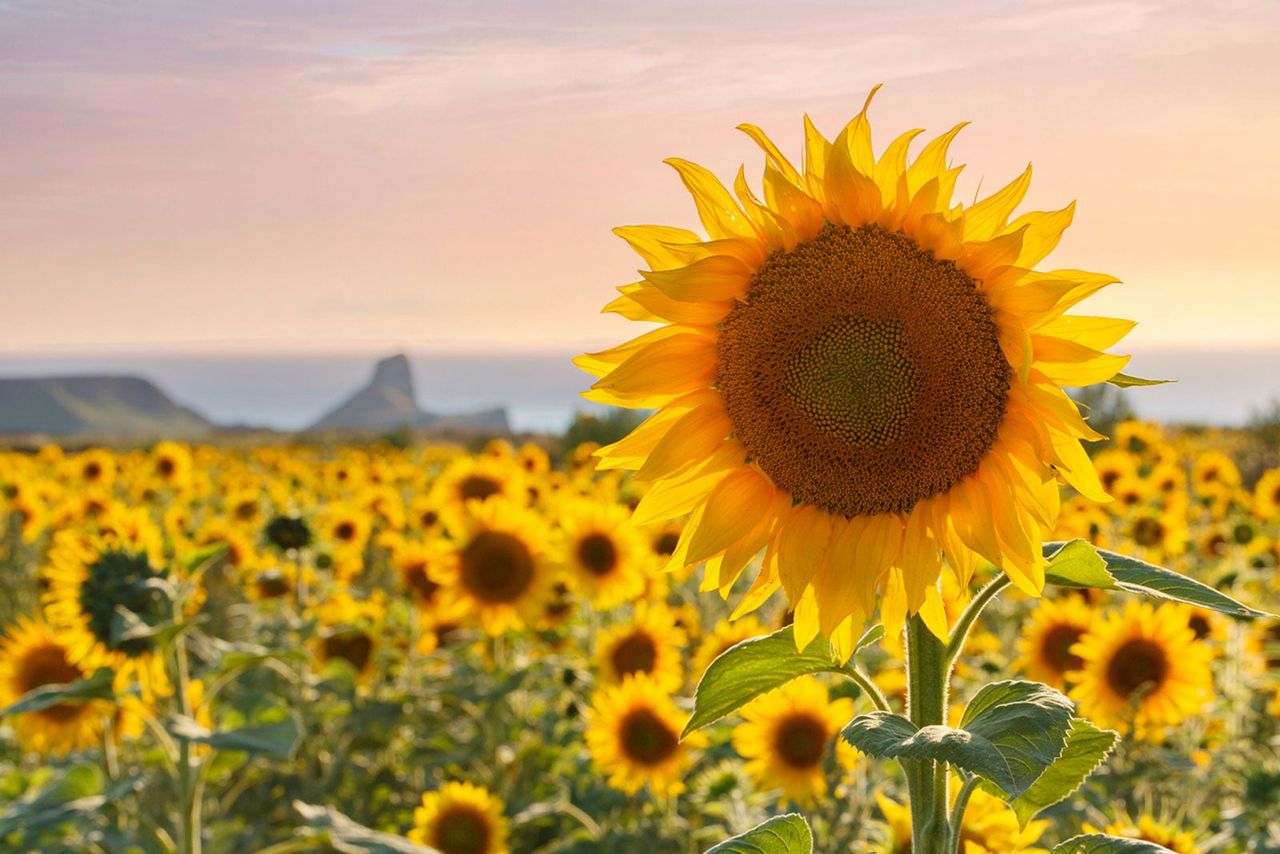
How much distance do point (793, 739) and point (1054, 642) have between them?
1343mm

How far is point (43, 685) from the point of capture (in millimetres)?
4801

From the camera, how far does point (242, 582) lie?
901 cm

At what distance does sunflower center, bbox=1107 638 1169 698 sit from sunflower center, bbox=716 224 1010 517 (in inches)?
118

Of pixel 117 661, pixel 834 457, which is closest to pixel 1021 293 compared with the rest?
pixel 834 457

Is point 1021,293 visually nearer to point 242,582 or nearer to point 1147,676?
point 1147,676

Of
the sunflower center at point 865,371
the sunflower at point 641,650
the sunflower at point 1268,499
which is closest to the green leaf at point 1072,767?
the sunflower center at point 865,371

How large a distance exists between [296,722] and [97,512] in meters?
6.58

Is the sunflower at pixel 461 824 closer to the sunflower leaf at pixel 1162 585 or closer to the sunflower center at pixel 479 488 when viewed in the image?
the sunflower center at pixel 479 488

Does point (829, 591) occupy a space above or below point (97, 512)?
above

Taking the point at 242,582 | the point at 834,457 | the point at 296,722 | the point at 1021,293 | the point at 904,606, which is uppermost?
the point at 1021,293

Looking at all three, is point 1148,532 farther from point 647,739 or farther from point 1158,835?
point 1158,835

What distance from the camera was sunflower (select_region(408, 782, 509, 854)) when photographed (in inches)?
169

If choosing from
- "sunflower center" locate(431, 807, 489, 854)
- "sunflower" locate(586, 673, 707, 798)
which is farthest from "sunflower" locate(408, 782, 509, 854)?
"sunflower" locate(586, 673, 707, 798)

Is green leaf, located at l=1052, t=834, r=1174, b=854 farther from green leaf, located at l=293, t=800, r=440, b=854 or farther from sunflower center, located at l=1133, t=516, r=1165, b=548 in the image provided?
sunflower center, located at l=1133, t=516, r=1165, b=548
